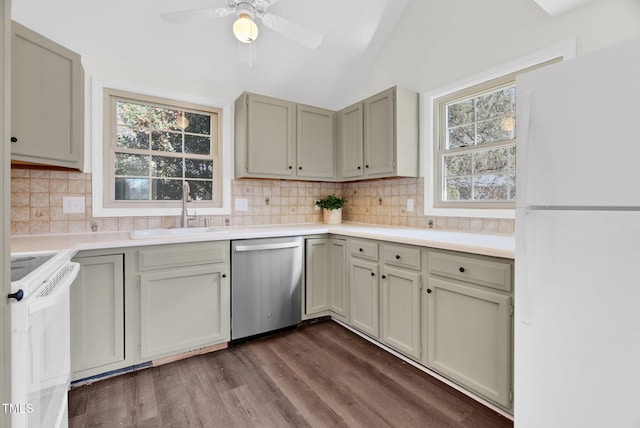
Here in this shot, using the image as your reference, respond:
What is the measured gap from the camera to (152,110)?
2.70m

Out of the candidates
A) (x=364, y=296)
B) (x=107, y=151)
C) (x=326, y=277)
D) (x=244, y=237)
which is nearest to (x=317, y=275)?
(x=326, y=277)

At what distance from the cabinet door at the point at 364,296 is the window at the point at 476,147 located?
823 millimetres

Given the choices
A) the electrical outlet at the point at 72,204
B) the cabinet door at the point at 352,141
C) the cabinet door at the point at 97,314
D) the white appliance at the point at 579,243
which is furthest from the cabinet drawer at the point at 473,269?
the electrical outlet at the point at 72,204

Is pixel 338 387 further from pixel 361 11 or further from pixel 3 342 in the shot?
pixel 361 11

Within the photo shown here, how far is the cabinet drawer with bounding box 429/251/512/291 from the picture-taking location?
5.05ft

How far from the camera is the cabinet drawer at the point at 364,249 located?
7.68ft

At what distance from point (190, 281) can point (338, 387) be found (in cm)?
126

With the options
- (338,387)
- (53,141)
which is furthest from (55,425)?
(53,141)

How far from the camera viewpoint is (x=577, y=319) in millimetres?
1065

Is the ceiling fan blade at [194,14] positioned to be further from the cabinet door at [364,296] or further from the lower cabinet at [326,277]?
the cabinet door at [364,296]

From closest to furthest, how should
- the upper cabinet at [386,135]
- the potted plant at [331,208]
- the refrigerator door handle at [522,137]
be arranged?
the refrigerator door handle at [522,137] → the upper cabinet at [386,135] → the potted plant at [331,208]

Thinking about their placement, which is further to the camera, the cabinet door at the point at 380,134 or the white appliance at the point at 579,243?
the cabinet door at the point at 380,134

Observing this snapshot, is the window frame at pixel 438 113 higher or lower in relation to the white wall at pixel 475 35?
lower

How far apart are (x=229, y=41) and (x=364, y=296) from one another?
2.52m
